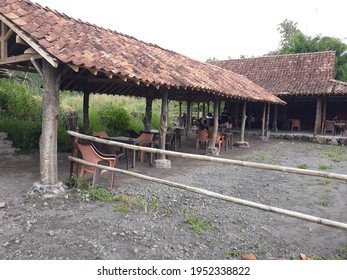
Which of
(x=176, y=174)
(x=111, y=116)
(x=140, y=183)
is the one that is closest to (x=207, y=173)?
(x=176, y=174)

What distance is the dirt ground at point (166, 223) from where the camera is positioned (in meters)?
3.34

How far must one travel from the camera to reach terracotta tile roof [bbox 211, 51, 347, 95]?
50.4ft

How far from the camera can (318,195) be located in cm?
584

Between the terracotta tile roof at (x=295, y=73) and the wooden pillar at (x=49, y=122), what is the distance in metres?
13.7

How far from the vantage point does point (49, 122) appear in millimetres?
4844

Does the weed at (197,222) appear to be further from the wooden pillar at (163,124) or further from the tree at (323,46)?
the tree at (323,46)

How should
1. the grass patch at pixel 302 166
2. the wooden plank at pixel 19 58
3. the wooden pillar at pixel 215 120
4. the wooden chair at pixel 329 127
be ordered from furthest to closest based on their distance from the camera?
1. the wooden chair at pixel 329 127
2. the wooden pillar at pixel 215 120
3. the grass patch at pixel 302 166
4. the wooden plank at pixel 19 58

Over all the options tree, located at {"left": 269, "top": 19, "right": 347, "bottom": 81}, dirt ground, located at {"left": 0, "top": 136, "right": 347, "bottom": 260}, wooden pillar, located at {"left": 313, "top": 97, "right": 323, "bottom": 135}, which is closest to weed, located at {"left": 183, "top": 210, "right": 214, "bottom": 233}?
dirt ground, located at {"left": 0, "top": 136, "right": 347, "bottom": 260}

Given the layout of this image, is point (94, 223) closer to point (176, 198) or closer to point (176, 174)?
point (176, 198)

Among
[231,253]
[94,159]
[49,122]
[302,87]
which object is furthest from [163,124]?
[302,87]

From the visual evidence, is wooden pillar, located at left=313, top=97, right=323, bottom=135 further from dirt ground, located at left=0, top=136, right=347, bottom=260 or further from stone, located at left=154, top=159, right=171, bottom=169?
stone, located at left=154, top=159, right=171, bottom=169

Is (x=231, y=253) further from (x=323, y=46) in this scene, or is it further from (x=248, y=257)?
(x=323, y=46)

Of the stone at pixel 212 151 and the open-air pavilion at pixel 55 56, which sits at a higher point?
the open-air pavilion at pixel 55 56

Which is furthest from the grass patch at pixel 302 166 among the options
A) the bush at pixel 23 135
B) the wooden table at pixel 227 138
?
the bush at pixel 23 135
